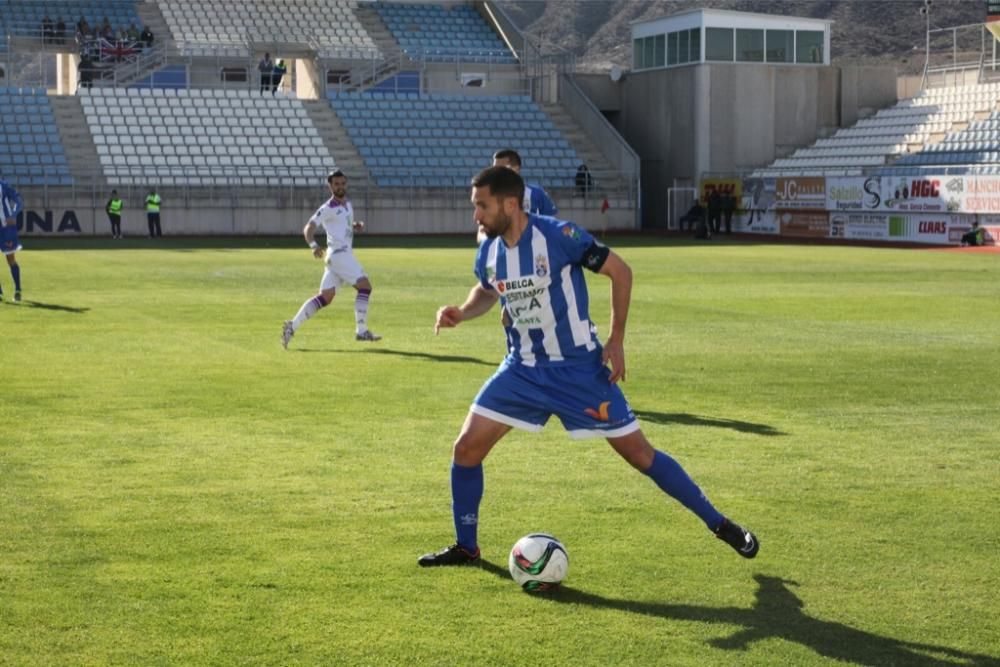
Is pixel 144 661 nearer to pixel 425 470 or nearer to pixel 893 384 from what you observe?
pixel 425 470

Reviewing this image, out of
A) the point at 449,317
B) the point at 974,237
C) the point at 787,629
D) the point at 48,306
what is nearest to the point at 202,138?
the point at 974,237

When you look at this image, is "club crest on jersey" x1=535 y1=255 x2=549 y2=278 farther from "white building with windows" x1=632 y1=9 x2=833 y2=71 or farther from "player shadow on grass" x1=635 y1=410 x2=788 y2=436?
"white building with windows" x1=632 y1=9 x2=833 y2=71

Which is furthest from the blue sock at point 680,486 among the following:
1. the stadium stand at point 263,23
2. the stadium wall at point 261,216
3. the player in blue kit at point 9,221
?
the stadium stand at point 263,23

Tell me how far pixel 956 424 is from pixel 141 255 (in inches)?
1073

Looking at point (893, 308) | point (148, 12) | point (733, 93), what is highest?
point (148, 12)

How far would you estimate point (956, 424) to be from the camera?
1107 centimetres

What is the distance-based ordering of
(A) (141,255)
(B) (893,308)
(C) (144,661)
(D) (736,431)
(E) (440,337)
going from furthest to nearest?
(A) (141,255) → (B) (893,308) → (E) (440,337) → (D) (736,431) → (C) (144,661)

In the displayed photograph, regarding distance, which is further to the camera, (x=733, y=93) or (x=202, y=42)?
(x=202, y=42)

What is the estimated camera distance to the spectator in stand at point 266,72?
56219 millimetres

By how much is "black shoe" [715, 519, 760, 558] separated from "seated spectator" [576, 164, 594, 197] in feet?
152

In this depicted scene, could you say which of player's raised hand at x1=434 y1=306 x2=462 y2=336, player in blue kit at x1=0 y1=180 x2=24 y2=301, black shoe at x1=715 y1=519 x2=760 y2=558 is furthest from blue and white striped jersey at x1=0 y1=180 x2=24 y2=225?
black shoe at x1=715 y1=519 x2=760 y2=558

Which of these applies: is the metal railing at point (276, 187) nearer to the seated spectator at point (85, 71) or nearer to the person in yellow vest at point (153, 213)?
the person in yellow vest at point (153, 213)

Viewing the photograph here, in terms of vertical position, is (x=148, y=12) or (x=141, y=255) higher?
(x=148, y=12)

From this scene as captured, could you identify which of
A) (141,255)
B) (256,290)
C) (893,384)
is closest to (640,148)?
(141,255)
